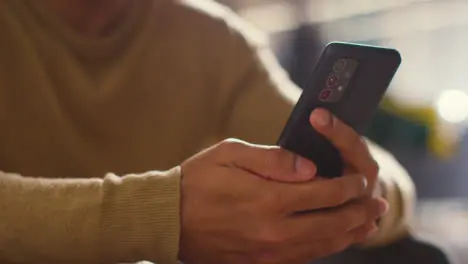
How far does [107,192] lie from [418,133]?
1264mm

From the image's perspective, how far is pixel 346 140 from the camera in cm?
68

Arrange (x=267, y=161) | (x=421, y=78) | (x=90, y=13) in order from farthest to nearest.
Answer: (x=421, y=78), (x=90, y=13), (x=267, y=161)

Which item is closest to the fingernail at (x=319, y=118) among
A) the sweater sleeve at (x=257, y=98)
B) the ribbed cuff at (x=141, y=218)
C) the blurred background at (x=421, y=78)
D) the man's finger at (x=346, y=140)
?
the man's finger at (x=346, y=140)

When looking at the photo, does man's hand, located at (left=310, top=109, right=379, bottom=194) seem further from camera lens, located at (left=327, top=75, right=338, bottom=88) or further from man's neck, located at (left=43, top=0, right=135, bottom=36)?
man's neck, located at (left=43, top=0, right=135, bottom=36)

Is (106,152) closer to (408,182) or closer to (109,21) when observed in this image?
(109,21)

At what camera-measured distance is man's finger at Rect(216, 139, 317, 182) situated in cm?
64

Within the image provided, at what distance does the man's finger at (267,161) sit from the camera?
636 millimetres

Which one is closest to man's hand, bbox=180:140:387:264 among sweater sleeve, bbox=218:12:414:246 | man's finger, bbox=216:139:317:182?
man's finger, bbox=216:139:317:182

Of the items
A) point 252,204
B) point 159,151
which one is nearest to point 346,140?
point 252,204

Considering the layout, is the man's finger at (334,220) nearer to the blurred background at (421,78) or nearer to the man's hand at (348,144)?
the man's hand at (348,144)

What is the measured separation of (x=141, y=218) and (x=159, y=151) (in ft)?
1.06

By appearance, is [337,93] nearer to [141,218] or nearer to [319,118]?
[319,118]

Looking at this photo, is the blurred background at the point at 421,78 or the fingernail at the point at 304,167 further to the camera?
the blurred background at the point at 421,78

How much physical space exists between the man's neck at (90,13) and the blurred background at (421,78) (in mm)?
901
